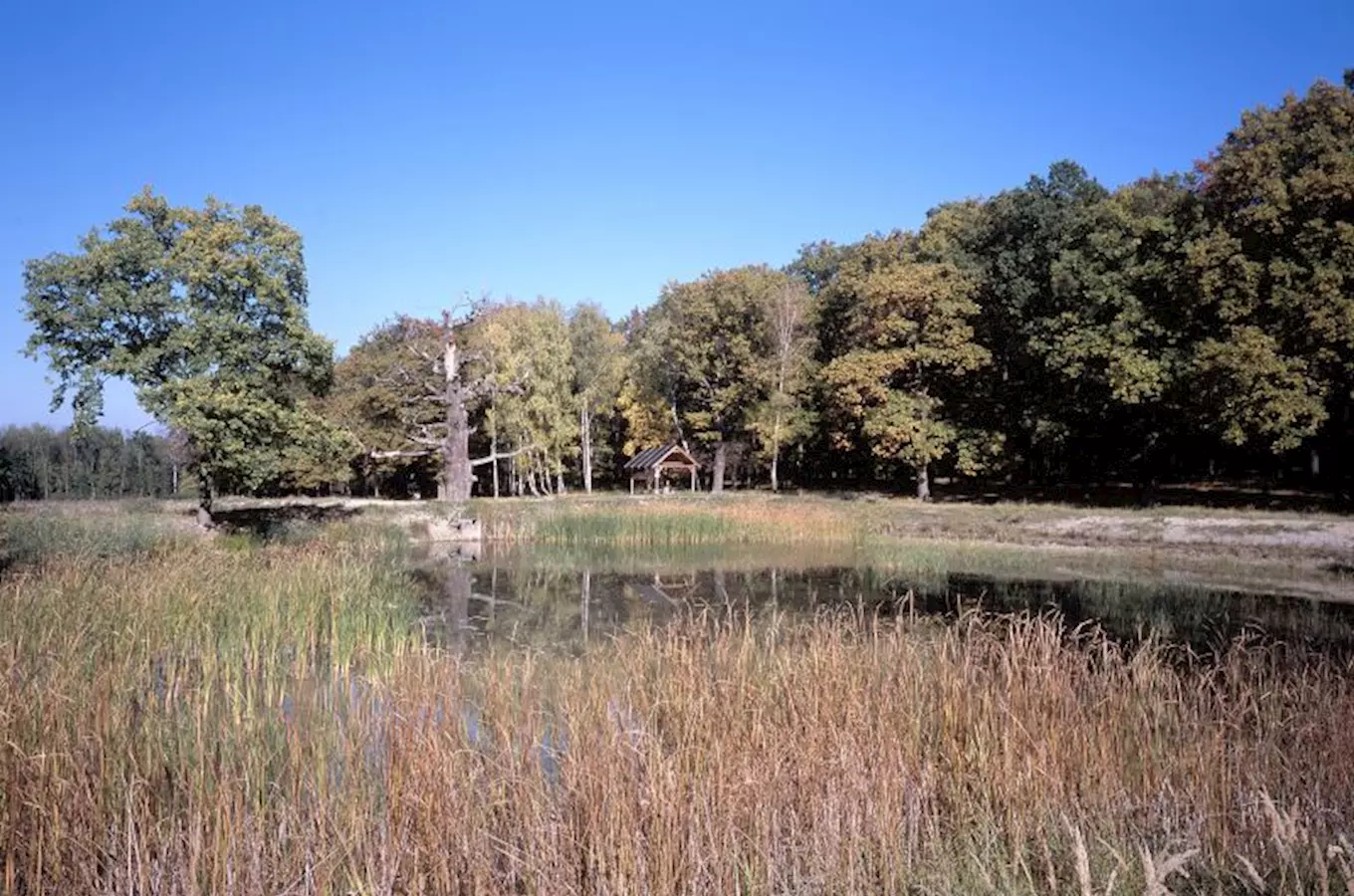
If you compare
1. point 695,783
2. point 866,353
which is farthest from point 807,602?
point 866,353

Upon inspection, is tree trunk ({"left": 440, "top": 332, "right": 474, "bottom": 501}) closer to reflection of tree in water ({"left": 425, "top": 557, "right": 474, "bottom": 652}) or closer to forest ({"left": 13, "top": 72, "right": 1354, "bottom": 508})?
forest ({"left": 13, "top": 72, "right": 1354, "bottom": 508})

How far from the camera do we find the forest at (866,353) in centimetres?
2208

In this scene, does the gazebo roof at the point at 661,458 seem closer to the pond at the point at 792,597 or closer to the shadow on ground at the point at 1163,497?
the shadow on ground at the point at 1163,497

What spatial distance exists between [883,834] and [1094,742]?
6.62ft

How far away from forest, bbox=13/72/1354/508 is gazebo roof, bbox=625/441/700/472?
1.54 metres

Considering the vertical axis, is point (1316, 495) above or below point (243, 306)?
below

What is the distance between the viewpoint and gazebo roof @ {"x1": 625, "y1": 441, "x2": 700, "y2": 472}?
154ft

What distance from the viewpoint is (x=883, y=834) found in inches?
159

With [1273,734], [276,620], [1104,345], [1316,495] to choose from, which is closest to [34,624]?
[276,620]

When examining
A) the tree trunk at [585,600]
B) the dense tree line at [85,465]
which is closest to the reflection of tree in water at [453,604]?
the tree trunk at [585,600]

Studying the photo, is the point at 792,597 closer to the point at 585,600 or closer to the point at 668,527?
the point at 585,600

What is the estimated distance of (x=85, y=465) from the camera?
1565 inches

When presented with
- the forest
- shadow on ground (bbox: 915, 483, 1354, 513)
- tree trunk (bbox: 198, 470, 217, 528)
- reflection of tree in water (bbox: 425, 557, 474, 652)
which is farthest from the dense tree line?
shadow on ground (bbox: 915, 483, 1354, 513)

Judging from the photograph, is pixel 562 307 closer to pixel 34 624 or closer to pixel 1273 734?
pixel 34 624
